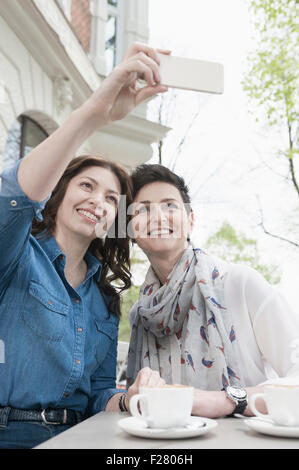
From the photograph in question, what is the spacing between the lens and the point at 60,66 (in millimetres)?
5590

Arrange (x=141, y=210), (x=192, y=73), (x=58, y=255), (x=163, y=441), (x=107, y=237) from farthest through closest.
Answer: (x=107, y=237) < (x=141, y=210) < (x=58, y=255) < (x=192, y=73) < (x=163, y=441)

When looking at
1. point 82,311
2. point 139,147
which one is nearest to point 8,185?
point 82,311

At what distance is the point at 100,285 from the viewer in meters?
1.96

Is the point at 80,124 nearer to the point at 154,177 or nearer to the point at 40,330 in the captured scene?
the point at 40,330

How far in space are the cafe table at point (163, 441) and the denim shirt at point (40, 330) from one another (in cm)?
56

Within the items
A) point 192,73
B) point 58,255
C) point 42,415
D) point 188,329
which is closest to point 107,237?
point 58,255

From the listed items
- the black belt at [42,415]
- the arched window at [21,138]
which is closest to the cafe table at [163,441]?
the black belt at [42,415]

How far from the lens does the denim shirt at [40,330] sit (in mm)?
1442

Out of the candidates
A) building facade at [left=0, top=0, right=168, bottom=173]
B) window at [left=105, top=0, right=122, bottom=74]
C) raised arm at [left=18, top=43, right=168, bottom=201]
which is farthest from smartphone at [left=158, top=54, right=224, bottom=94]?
window at [left=105, top=0, right=122, bottom=74]

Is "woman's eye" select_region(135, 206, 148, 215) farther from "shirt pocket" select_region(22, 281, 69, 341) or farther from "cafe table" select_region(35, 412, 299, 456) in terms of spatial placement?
"cafe table" select_region(35, 412, 299, 456)

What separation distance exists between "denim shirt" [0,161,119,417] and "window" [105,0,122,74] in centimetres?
752

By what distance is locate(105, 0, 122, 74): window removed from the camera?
865cm

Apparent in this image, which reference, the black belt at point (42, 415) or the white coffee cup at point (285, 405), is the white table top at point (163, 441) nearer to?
the white coffee cup at point (285, 405)

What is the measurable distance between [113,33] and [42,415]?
28.5ft
